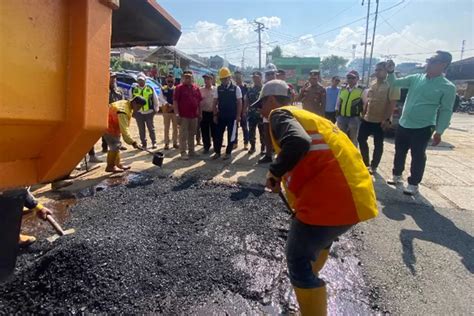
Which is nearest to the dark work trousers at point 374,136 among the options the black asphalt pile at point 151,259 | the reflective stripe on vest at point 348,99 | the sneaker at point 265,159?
the reflective stripe on vest at point 348,99

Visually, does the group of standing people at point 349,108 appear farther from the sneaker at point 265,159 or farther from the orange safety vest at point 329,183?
the orange safety vest at point 329,183

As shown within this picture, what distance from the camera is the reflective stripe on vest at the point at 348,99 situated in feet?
19.3

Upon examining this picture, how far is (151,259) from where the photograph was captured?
8.64 ft

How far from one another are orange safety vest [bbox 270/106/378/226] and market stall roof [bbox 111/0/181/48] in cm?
91

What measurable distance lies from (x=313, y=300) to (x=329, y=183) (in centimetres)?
76

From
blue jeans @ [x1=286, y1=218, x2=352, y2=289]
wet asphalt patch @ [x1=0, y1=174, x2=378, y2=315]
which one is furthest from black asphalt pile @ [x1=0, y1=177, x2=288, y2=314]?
blue jeans @ [x1=286, y1=218, x2=352, y2=289]

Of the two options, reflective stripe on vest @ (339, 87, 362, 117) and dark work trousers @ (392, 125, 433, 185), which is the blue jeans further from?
reflective stripe on vest @ (339, 87, 362, 117)

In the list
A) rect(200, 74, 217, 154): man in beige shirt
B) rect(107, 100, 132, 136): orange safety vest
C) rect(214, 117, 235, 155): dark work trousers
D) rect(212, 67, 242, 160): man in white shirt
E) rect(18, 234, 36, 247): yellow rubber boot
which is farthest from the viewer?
rect(200, 74, 217, 154): man in beige shirt

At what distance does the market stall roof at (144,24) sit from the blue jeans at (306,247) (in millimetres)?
1412

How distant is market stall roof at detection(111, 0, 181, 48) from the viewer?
1.54 metres

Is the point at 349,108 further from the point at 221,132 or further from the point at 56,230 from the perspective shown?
the point at 56,230

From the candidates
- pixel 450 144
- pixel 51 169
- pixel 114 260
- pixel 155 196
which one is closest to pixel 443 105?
pixel 155 196

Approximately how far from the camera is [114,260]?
2484 millimetres

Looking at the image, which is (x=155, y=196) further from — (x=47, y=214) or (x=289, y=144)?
(x=289, y=144)
